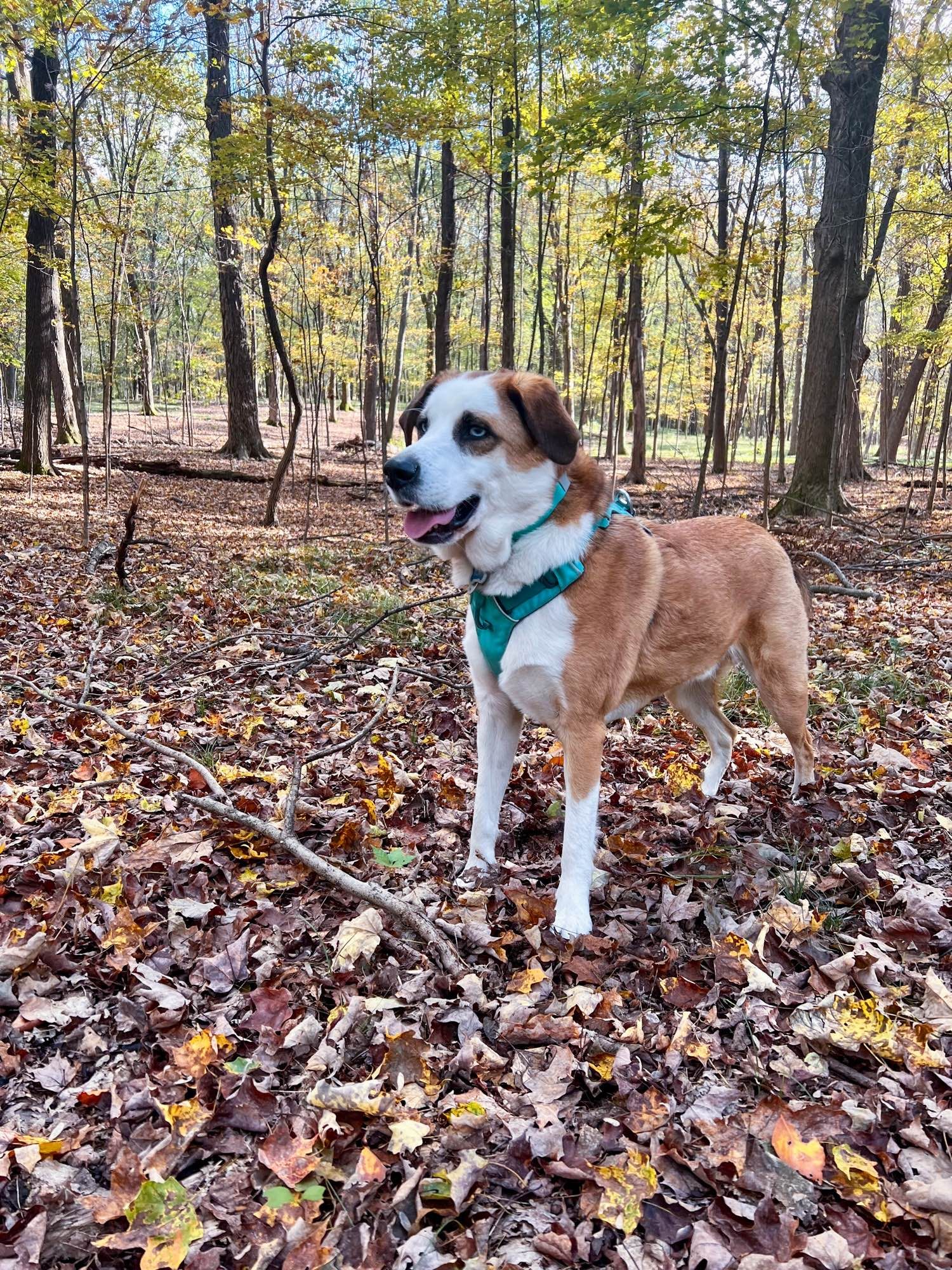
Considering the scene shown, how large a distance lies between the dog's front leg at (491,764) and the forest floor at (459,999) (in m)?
0.21

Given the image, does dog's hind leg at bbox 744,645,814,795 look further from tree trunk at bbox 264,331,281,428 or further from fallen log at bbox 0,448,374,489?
tree trunk at bbox 264,331,281,428

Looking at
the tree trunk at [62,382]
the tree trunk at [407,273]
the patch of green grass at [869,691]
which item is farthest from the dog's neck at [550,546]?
the tree trunk at [62,382]

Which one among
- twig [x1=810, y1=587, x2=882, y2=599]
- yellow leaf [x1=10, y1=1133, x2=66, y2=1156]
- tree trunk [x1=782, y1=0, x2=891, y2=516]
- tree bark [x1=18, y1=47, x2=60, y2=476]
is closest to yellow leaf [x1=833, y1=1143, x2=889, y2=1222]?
yellow leaf [x1=10, y1=1133, x2=66, y2=1156]

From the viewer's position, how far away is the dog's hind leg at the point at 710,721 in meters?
4.29

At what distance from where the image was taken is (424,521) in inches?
110

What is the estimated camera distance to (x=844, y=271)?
11.4m

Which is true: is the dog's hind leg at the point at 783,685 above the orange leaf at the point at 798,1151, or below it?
above

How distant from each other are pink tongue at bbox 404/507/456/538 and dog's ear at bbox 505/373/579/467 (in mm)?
437

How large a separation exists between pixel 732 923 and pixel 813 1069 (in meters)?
0.73

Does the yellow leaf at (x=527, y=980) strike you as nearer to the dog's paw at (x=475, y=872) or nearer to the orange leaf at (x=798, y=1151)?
the dog's paw at (x=475, y=872)

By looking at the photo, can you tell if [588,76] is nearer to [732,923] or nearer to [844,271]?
[844,271]

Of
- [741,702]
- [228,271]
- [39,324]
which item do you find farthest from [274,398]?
[741,702]

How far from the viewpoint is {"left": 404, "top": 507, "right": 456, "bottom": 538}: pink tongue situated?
2.79m

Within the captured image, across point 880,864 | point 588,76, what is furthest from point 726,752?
point 588,76
